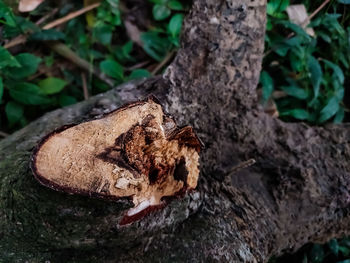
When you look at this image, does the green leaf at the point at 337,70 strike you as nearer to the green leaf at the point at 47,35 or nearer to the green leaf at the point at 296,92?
the green leaf at the point at 296,92

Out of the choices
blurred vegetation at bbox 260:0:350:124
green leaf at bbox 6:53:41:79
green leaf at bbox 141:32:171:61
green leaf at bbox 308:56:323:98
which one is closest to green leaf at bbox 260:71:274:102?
blurred vegetation at bbox 260:0:350:124

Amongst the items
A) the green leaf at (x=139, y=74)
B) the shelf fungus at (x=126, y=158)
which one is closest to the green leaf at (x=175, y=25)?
the green leaf at (x=139, y=74)

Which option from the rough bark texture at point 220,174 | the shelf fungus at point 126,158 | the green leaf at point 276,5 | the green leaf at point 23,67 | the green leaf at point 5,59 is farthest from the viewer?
the green leaf at point 276,5

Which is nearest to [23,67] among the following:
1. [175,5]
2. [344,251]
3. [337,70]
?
[175,5]

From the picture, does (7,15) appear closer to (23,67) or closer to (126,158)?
(23,67)

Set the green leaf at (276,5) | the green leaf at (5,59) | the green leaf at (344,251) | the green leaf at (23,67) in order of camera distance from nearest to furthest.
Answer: the green leaf at (5,59), the green leaf at (23,67), the green leaf at (344,251), the green leaf at (276,5)

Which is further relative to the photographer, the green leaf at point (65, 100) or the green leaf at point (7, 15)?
the green leaf at point (65, 100)

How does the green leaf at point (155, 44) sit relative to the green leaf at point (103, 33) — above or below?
below
